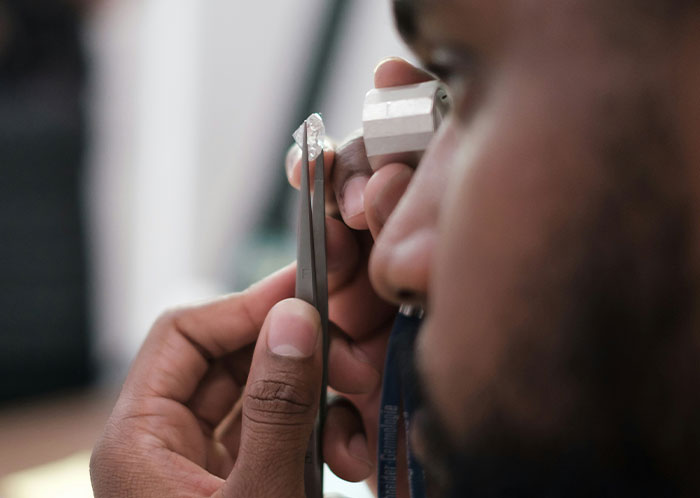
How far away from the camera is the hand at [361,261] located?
1.57 feet

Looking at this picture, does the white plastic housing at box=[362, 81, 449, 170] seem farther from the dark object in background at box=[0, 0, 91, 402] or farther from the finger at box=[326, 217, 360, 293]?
the dark object in background at box=[0, 0, 91, 402]

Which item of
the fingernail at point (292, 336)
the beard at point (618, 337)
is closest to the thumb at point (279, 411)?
the fingernail at point (292, 336)

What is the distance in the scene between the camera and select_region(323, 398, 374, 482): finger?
60 cm

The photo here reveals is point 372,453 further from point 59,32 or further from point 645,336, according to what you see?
point 59,32

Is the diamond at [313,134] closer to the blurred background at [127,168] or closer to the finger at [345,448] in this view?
the finger at [345,448]

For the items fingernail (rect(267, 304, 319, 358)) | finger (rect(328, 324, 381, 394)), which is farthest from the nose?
finger (rect(328, 324, 381, 394))

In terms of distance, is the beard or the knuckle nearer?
the beard

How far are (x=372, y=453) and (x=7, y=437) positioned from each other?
119cm

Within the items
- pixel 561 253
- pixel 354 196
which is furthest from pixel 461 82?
pixel 354 196

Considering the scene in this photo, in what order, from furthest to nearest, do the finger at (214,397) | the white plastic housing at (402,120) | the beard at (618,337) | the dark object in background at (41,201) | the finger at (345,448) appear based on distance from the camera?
the dark object in background at (41,201)
the finger at (214,397)
the finger at (345,448)
the white plastic housing at (402,120)
the beard at (618,337)

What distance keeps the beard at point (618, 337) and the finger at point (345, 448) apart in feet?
0.98

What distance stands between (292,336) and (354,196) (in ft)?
0.42

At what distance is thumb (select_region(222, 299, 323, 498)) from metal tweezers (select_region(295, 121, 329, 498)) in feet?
0.12

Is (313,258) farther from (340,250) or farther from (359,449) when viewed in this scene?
(359,449)
